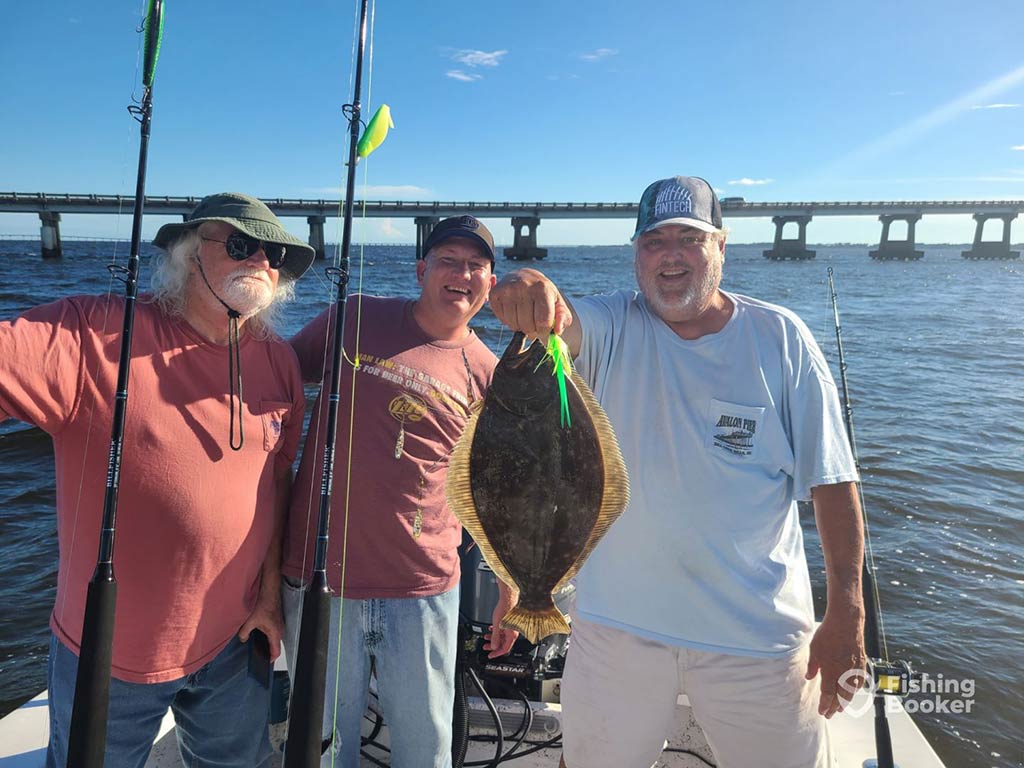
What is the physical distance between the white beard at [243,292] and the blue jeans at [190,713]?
145cm

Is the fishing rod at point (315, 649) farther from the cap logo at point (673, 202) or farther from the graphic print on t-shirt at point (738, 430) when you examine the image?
the graphic print on t-shirt at point (738, 430)

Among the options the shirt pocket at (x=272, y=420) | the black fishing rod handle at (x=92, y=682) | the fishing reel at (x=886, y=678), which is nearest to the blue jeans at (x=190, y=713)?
the black fishing rod handle at (x=92, y=682)

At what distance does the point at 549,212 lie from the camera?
78750 mm

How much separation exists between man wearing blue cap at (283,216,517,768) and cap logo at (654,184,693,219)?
88cm

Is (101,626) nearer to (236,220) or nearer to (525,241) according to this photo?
(236,220)

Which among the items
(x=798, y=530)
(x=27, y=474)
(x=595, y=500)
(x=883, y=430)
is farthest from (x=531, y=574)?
(x=883, y=430)

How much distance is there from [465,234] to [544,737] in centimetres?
312

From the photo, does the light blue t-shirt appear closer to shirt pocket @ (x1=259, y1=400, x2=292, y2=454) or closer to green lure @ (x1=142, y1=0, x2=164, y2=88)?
shirt pocket @ (x1=259, y1=400, x2=292, y2=454)

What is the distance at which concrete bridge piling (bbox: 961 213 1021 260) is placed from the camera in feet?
311

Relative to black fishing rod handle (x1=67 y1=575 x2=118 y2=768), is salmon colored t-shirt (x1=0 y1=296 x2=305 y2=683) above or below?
above

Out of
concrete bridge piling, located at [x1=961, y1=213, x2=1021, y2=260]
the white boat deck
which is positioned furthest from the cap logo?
concrete bridge piling, located at [x1=961, y1=213, x2=1021, y2=260]

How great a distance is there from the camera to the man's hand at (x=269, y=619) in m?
2.78
